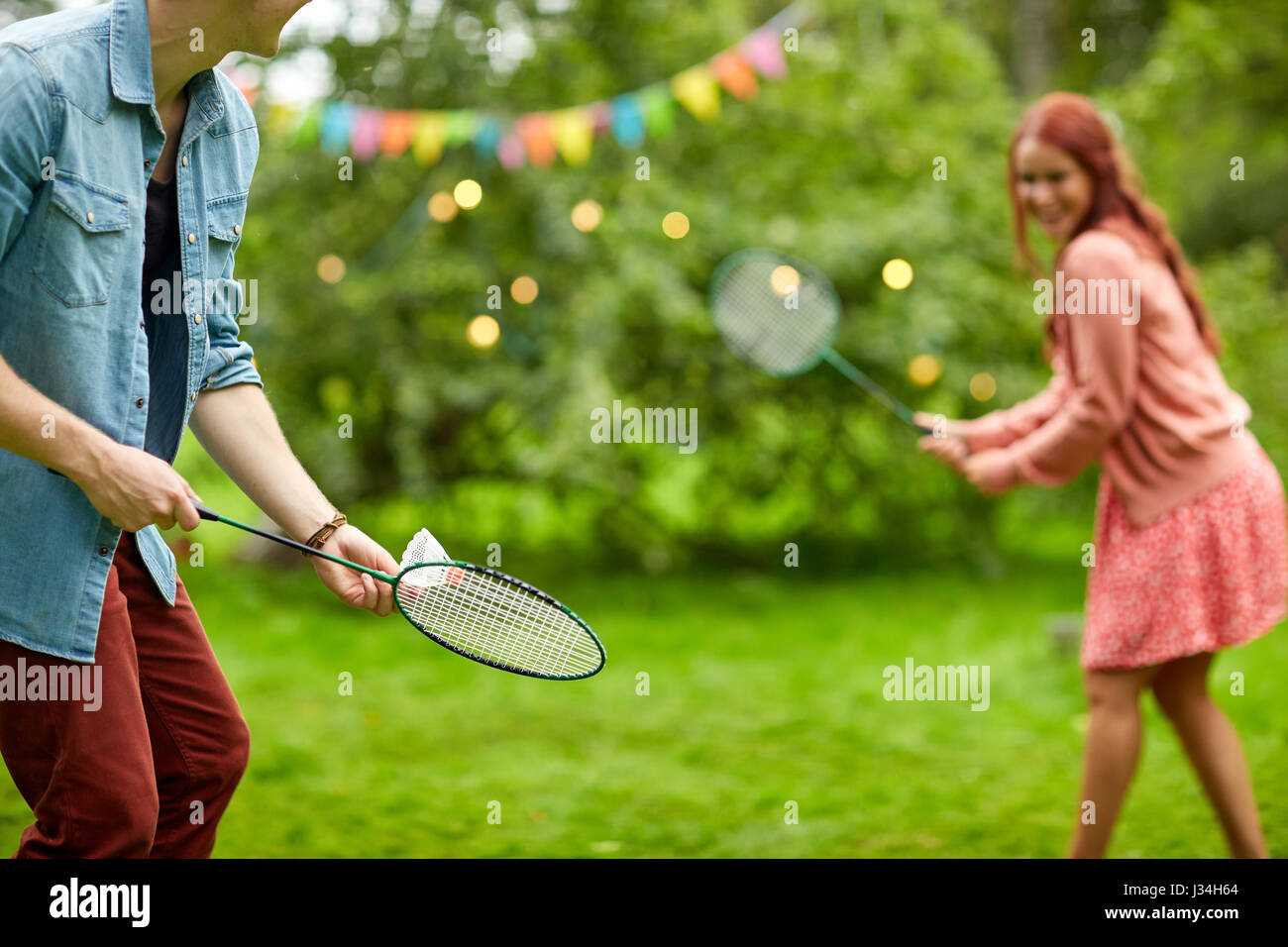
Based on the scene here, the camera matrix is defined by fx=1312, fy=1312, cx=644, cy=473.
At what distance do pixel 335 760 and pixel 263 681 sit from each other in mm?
1132

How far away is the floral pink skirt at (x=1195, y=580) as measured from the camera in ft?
9.73

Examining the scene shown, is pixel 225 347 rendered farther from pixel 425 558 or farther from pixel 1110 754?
pixel 1110 754

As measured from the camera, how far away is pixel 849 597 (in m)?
7.27

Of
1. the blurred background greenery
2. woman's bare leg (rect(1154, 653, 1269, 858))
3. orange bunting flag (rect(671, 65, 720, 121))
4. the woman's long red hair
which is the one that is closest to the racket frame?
woman's bare leg (rect(1154, 653, 1269, 858))

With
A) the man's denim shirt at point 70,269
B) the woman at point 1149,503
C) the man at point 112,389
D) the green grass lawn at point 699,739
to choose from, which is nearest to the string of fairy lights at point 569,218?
the green grass lawn at point 699,739

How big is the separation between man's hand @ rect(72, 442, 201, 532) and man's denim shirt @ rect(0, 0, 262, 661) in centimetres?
8

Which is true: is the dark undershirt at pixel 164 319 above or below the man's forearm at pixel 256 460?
above

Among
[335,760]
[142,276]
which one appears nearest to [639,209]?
[335,760]

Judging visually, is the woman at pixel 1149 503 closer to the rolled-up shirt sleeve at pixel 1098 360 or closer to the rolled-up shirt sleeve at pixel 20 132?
the rolled-up shirt sleeve at pixel 1098 360

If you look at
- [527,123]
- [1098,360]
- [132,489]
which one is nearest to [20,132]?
[132,489]

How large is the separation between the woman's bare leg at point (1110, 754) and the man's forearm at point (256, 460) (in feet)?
6.04

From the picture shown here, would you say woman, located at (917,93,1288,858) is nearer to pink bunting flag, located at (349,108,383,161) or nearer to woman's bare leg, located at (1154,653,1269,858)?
woman's bare leg, located at (1154,653,1269,858)

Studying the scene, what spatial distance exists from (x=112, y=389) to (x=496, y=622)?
75 cm

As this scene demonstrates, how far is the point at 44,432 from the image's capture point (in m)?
1.82
